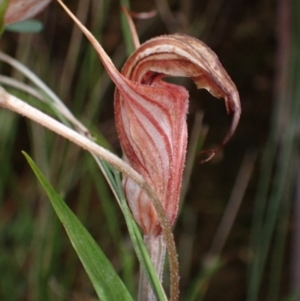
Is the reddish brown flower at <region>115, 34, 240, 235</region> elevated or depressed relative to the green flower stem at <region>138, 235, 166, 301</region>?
elevated

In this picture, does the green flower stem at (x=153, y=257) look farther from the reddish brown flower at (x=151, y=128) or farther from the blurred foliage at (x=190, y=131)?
the blurred foliage at (x=190, y=131)

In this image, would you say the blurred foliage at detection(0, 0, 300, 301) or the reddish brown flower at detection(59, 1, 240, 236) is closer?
the reddish brown flower at detection(59, 1, 240, 236)

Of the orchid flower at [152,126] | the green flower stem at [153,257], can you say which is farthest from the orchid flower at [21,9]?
the green flower stem at [153,257]

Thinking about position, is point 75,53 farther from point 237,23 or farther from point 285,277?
point 285,277

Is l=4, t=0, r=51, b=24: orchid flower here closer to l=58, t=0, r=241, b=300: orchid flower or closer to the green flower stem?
l=58, t=0, r=241, b=300: orchid flower

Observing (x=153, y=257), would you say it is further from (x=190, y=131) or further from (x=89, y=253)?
(x=190, y=131)

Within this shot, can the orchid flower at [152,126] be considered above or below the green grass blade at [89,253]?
above

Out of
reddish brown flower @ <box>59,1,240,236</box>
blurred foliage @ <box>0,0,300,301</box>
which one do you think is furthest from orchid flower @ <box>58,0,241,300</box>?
blurred foliage @ <box>0,0,300,301</box>
